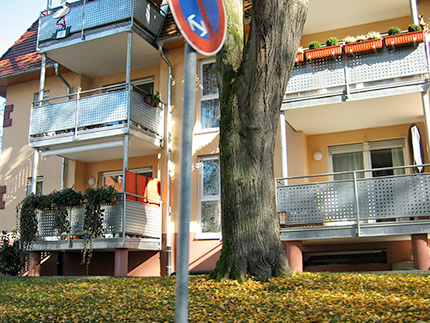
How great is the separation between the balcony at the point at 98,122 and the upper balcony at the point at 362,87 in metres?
4.00

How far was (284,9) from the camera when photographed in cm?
830

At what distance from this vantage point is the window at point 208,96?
14.7m

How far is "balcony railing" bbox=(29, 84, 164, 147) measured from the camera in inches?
543

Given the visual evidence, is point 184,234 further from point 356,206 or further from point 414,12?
point 414,12

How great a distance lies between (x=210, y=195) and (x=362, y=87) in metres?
5.00

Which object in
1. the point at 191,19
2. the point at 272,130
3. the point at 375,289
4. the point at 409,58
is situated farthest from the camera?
the point at 409,58

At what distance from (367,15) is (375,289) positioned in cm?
888

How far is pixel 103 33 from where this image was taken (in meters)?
14.5

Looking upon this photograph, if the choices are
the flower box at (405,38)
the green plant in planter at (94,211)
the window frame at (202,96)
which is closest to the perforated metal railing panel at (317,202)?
the flower box at (405,38)

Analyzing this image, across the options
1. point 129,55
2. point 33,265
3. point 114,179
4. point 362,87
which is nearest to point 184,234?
point 362,87

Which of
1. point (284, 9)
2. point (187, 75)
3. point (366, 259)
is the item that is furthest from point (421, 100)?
point (187, 75)

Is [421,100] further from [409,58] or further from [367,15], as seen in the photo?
[367,15]

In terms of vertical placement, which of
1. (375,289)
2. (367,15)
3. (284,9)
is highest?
(367,15)

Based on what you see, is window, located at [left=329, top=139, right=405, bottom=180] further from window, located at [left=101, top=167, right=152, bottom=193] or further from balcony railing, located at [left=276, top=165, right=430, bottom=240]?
window, located at [left=101, top=167, right=152, bottom=193]
